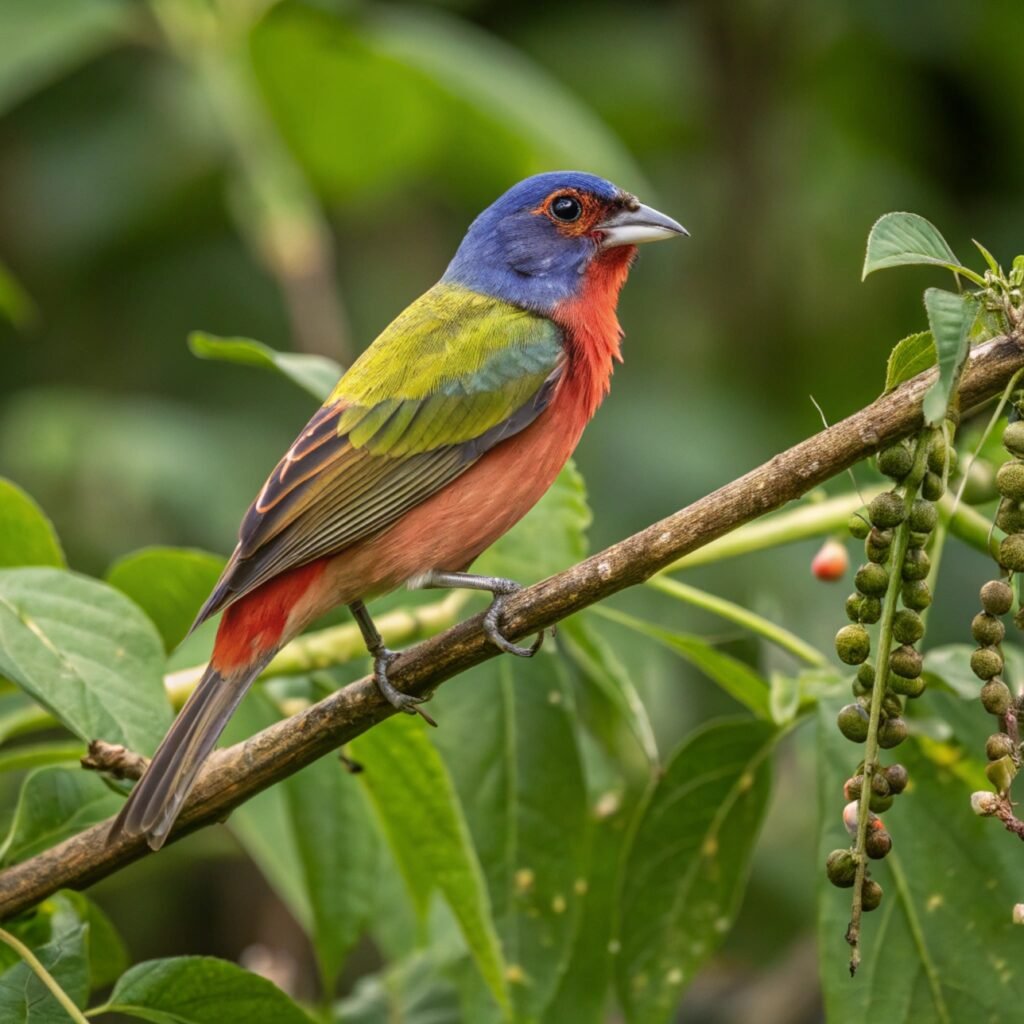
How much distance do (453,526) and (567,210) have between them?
117 cm

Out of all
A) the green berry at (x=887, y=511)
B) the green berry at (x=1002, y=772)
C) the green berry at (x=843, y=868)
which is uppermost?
the green berry at (x=887, y=511)

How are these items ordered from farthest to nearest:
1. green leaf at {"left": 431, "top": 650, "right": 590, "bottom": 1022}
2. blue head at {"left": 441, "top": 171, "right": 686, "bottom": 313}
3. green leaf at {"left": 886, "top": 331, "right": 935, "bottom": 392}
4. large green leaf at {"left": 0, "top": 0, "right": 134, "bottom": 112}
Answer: large green leaf at {"left": 0, "top": 0, "right": 134, "bottom": 112} < blue head at {"left": 441, "top": 171, "right": 686, "bottom": 313} < green leaf at {"left": 431, "top": 650, "right": 590, "bottom": 1022} < green leaf at {"left": 886, "top": 331, "right": 935, "bottom": 392}

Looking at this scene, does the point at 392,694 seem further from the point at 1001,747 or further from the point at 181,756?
the point at 1001,747

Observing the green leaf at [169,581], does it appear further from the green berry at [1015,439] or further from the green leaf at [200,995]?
the green berry at [1015,439]

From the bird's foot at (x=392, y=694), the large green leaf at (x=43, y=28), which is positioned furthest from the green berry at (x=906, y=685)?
the large green leaf at (x=43, y=28)

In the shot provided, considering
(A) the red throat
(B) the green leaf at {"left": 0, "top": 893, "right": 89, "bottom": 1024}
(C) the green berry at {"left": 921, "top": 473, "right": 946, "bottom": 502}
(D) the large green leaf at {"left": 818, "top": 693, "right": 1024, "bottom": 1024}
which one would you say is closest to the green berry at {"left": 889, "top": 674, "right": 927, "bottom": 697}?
(C) the green berry at {"left": 921, "top": 473, "right": 946, "bottom": 502}

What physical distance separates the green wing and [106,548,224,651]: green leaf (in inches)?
3.1

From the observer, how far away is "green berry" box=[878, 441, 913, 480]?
197 centimetres

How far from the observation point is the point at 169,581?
10.0ft

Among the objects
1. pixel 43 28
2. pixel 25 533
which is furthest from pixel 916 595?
pixel 43 28

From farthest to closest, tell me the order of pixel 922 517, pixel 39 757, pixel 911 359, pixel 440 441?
pixel 440 441 → pixel 39 757 → pixel 911 359 → pixel 922 517

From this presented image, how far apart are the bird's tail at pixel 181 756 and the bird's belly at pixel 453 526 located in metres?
0.33

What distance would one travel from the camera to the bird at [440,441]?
9.70 feet

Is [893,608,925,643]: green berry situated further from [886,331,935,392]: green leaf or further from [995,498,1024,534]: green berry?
[886,331,935,392]: green leaf
